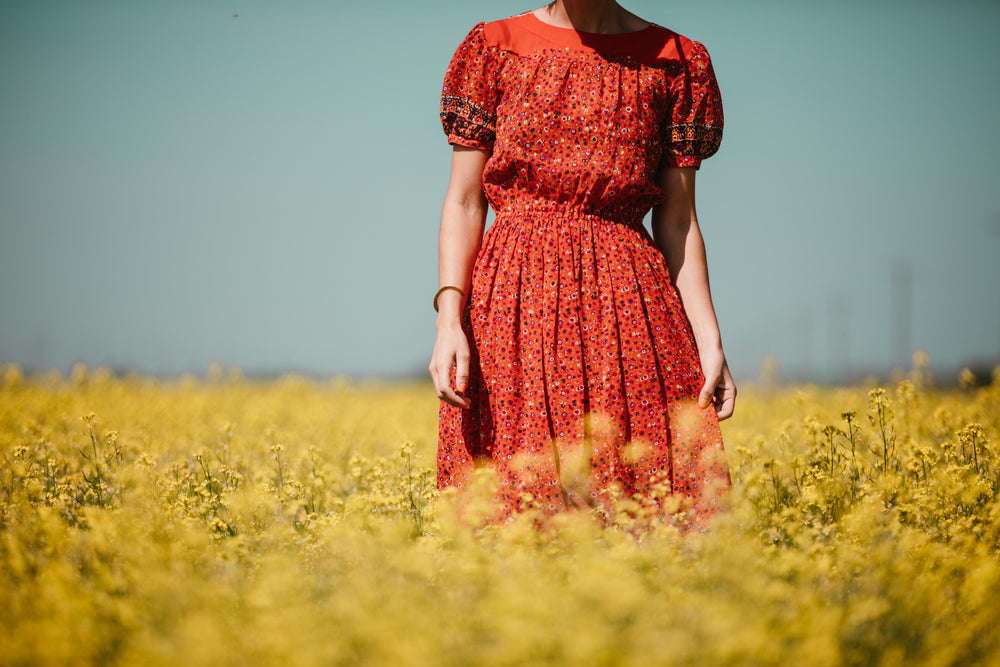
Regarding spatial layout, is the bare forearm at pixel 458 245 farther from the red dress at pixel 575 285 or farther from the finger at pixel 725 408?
the finger at pixel 725 408

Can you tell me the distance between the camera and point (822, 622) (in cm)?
136

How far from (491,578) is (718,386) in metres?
1.09

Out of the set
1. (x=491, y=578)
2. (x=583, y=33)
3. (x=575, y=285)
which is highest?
(x=583, y=33)

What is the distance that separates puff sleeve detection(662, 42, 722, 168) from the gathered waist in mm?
273

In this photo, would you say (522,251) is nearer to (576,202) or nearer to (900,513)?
(576,202)

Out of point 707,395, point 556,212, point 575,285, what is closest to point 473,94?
point 556,212

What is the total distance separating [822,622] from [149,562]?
1390 mm

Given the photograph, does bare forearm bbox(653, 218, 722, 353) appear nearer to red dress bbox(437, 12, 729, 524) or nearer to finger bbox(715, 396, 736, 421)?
red dress bbox(437, 12, 729, 524)

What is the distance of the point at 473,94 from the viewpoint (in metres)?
2.37

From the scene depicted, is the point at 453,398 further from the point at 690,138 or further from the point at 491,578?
the point at 690,138

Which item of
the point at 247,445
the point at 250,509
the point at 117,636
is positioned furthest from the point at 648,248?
the point at 247,445

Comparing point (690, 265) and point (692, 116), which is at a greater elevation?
point (692, 116)

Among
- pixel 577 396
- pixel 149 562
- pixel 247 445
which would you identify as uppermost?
pixel 577 396

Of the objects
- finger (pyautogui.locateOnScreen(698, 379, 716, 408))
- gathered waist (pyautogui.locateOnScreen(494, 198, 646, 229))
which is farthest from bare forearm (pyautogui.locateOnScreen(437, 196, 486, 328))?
finger (pyautogui.locateOnScreen(698, 379, 716, 408))
